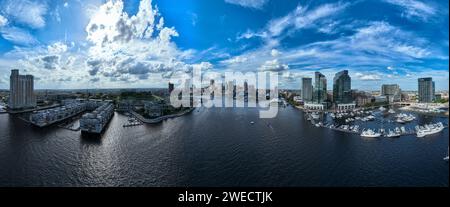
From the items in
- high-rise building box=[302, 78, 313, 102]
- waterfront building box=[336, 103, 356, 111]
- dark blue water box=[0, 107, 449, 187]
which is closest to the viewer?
dark blue water box=[0, 107, 449, 187]

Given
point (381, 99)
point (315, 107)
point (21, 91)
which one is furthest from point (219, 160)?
point (381, 99)

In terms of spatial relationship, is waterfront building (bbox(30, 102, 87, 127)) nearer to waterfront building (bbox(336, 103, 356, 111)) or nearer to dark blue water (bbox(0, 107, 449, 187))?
dark blue water (bbox(0, 107, 449, 187))

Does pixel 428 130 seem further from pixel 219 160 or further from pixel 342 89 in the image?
pixel 342 89

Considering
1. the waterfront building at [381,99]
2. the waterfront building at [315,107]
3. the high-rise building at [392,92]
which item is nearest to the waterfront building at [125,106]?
the waterfront building at [315,107]

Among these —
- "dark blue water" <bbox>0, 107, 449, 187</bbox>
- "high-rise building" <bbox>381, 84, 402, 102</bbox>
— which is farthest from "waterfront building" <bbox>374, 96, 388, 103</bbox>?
"dark blue water" <bbox>0, 107, 449, 187</bbox>

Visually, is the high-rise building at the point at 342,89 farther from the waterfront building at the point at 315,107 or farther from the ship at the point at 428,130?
the ship at the point at 428,130

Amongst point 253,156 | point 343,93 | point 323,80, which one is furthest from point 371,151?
point 323,80
